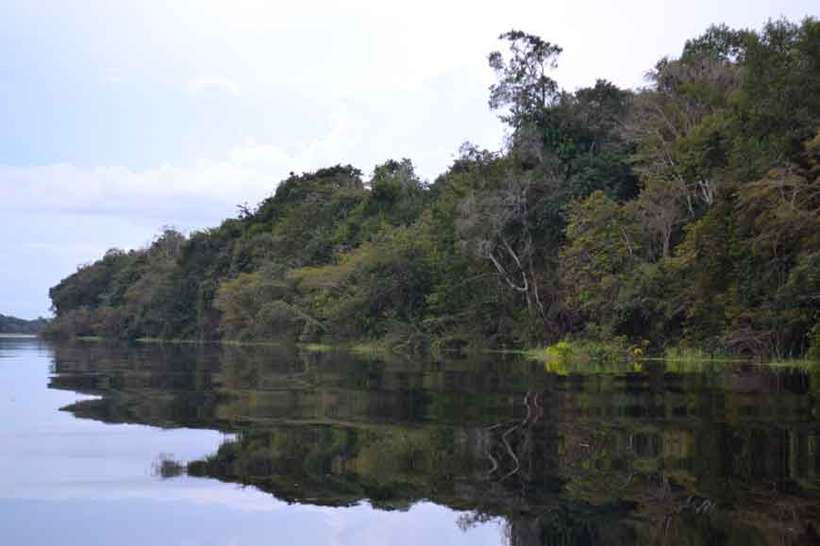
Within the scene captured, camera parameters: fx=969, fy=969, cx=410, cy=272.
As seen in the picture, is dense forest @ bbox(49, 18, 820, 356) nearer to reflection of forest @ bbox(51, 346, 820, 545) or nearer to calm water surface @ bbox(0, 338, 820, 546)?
reflection of forest @ bbox(51, 346, 820, 545)

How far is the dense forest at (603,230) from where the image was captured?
2958 centimetres

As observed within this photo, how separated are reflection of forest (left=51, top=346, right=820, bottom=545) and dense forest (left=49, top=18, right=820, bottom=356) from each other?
10.5 m

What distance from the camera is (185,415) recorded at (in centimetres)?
1455

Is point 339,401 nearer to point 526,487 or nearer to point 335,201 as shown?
point 526,487

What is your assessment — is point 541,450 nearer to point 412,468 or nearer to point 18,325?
point 412,468

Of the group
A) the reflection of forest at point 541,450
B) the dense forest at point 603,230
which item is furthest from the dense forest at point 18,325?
the reflection of forest at point 541,450

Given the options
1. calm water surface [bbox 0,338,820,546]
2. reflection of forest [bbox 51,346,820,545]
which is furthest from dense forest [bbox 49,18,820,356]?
calm water surface [bbox 0,338,820,546]

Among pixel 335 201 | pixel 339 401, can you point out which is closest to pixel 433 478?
pixel 339 401

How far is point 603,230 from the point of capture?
126 ft

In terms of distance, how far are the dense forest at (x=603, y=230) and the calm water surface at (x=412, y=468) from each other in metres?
13.0

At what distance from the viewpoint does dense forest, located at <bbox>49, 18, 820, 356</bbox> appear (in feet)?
97.0

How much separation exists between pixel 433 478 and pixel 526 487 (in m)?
0.95

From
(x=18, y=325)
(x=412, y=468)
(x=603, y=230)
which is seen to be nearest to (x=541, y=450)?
(x=412, y=468)

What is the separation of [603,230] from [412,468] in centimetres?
3017
